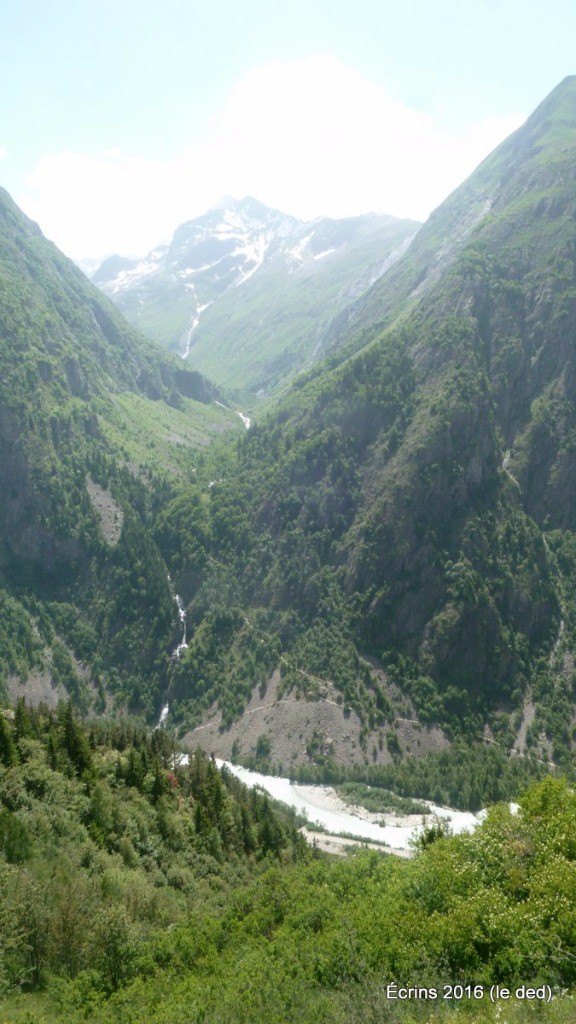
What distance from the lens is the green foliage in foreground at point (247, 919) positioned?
31.7 m

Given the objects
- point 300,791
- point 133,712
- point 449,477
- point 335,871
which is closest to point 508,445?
point 449,477

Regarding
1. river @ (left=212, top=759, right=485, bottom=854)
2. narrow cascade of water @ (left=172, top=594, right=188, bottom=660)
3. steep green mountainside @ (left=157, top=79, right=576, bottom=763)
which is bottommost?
river @ (left=212, top=759, right=485, bottom=854)

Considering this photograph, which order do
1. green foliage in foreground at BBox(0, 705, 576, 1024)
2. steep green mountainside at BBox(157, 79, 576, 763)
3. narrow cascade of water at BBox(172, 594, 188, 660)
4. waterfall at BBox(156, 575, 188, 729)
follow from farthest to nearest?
narrow cascade of water at BBox(172, 594, 188, 660) → waterfall at BBox(156, 575, 188, 729) → steep green mountainside at BBox(157, 79, 576, 763) → green foliage in foreground at BBox(0, 705, 576, 1024)

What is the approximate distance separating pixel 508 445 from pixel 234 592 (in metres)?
100.0

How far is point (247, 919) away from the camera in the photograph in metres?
46.0

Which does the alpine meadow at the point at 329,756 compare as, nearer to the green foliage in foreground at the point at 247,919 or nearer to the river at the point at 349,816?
the green foliage in foreground at the point at 247,919

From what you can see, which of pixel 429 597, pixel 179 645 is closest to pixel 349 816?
pixel 429 597

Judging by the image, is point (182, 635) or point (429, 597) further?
point (182, 635)

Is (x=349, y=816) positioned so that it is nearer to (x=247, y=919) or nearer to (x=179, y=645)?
(x=179, y=645)

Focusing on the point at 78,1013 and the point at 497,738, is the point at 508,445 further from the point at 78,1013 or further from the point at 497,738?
the point at 78,1013

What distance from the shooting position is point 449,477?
18612cm

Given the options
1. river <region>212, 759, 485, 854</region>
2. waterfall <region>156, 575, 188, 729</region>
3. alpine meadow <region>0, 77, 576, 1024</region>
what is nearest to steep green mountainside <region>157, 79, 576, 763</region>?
alpine meadow <region>0, 77, 576, 1024</region>

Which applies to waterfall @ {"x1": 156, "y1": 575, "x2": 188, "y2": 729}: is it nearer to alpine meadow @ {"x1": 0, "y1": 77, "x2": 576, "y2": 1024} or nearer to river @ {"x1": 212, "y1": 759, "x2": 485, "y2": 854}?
alpine meadow @ {"x1": 0, "y1": 77, "x2": 576, "y2": 1024}

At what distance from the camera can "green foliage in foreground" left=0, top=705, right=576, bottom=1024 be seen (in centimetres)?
3166
